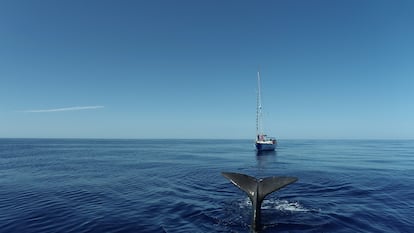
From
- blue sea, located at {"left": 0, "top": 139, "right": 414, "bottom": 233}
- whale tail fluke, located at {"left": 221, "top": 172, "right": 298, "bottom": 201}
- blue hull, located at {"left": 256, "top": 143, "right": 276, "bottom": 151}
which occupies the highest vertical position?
whale tail fluke, located at {"left": 221, "top": 172, "right": 298, "bottom": 201}

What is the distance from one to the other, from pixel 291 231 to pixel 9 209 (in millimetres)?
19716

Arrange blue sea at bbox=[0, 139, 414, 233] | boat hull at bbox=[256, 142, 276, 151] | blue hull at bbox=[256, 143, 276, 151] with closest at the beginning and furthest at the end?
blue sea at bbox=[0, 139, 414, 233] → boat hull at bbox=[256, 142, 276, 151] → blue hull at bbox=[256, 143, 276, 151]

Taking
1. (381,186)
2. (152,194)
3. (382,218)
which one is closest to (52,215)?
(152,194)

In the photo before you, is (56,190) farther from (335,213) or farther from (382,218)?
(382,218)

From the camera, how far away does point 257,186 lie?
45.2 ft

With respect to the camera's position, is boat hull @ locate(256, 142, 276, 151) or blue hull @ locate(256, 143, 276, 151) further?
blue hull @ locate(256, 143, 276, 151)

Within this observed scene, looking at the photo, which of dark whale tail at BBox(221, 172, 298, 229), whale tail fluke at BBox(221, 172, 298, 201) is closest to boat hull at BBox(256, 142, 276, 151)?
dark whale tail at BBox(221, 172, 298, 229)

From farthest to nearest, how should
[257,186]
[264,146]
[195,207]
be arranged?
[264,146]
[195,207]
[257,186]

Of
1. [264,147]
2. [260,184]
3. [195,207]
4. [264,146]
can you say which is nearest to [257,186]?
[260,184]

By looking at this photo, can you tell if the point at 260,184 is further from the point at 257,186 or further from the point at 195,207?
the point at 195,207

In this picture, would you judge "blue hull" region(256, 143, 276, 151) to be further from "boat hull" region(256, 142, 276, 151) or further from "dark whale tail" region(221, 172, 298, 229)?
"dark whale tail" region(221, 172, 298, 229)

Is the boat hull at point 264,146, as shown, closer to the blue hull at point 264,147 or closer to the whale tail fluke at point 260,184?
the blue hull at point 264,147

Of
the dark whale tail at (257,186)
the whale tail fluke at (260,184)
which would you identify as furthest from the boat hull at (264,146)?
the whale tail fluke at (260,184)

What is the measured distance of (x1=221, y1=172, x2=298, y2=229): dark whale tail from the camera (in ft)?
43.8
